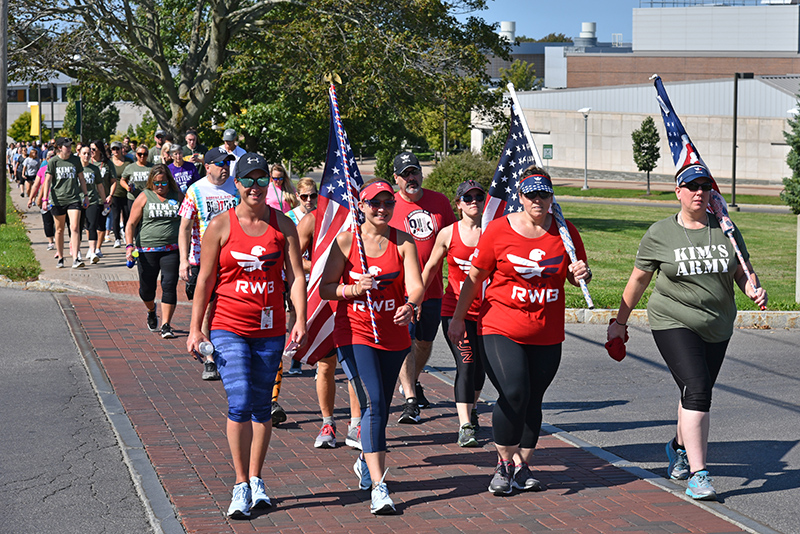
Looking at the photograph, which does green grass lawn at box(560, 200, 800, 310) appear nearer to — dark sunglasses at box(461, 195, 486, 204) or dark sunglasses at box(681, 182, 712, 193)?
dark sunglasses at box(461, 195, 486, 204)

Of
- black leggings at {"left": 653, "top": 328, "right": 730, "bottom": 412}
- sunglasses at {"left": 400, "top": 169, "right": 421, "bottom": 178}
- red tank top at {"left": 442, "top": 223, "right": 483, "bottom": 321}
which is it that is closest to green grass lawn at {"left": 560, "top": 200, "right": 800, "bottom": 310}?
sunglasses at {"left": 400, "top": 169, "right": 421, "bottom": 178}

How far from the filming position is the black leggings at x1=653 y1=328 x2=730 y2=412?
582 centimetres

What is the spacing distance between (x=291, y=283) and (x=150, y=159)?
11.3 metres

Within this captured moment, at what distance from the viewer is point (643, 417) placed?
794cm

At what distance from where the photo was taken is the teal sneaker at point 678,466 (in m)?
6.26

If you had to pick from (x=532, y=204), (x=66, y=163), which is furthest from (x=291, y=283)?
(x=66, y=163)

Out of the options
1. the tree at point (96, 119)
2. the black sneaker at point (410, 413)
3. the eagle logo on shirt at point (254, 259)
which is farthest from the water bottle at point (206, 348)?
the tree at point (96, 119)

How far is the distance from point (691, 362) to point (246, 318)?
2.63m

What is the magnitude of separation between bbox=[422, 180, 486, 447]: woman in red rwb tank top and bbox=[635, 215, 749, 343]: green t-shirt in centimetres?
140

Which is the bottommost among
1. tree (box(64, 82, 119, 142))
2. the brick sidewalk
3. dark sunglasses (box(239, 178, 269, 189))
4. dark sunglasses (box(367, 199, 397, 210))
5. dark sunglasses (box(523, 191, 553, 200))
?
the brick sidewalk

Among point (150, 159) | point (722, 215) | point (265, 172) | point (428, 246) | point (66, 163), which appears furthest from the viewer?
point (150, 159)

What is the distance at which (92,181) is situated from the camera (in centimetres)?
1606

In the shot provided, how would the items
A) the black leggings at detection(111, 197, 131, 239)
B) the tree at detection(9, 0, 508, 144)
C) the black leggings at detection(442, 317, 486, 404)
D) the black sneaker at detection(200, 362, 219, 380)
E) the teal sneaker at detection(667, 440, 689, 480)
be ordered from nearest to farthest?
the teal sneaker at detection(667, 440, 689, 480) < the black leggings at detection(442, 317, 486, 404) < the black sneaker at detection(200, 362, 219, 380) < the black leggings at detection(111, 197, 131, 239) < the tree at detection(9, 0, 508, 144)

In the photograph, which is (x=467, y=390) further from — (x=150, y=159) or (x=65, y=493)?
(x=150, y=159)
